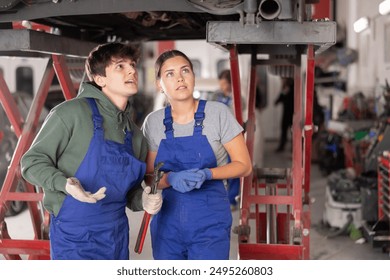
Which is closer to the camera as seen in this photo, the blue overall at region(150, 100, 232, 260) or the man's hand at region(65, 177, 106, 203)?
the man's hand at region(65, 177, 106, 203)

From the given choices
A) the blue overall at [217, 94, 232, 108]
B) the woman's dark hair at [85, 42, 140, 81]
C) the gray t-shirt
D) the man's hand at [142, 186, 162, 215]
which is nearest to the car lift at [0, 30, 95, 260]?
the woman's dark hair at [85, 42, 140, 81]

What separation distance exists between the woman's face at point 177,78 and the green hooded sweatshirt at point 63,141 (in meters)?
0.21

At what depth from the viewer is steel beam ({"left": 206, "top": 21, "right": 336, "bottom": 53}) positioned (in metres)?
2.25

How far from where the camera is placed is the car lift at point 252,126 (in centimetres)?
228

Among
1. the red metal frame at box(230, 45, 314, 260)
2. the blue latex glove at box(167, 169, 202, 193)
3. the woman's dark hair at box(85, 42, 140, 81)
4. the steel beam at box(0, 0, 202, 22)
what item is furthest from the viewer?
the red metal frame at box(230, 45, 314, 260)

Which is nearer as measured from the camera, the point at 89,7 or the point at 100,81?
the point at 100,81

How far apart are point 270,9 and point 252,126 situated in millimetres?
1146

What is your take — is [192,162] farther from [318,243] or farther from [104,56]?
[318,243]

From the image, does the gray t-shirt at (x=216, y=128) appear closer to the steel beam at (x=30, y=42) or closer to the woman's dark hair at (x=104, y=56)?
the woman's dark hair at (x=104, y=56)

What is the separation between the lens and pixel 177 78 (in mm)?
2225

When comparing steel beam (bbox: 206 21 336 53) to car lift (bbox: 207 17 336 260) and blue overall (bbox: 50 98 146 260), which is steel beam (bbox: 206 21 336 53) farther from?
blue overall (bbox: 50 98 146 260)

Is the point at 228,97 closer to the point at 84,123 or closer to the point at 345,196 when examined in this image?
the point at 345,196

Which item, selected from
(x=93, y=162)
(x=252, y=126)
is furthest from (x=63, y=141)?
(x=252, y=126)
